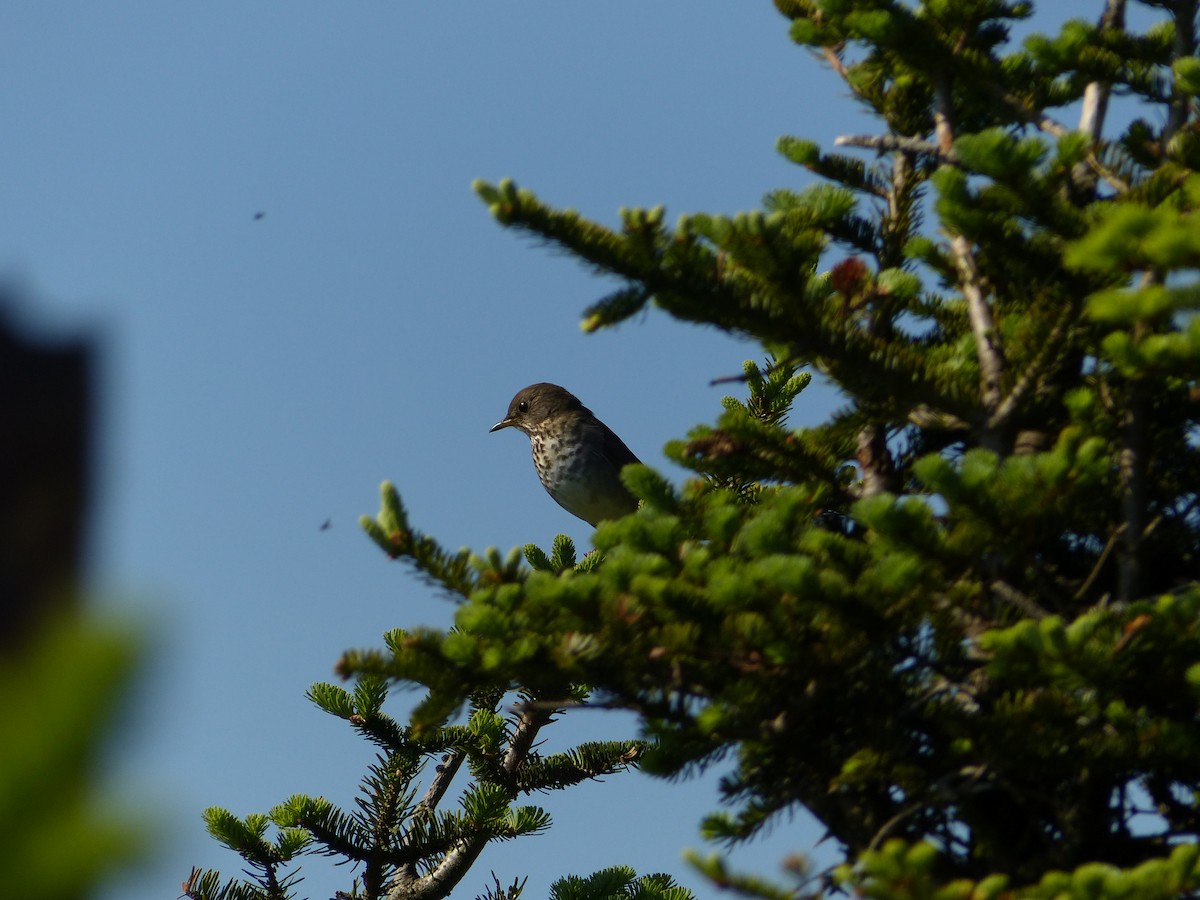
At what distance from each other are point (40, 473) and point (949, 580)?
2.28 m

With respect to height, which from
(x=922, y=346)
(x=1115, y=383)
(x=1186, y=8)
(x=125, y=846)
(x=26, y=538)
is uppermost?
(x=1186, y=8)

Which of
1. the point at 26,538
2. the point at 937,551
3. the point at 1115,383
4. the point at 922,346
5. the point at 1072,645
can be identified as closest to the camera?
the point at 26,538

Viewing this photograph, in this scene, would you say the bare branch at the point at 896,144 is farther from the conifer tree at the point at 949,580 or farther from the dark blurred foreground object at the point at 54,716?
the dark blurred foreground object at the point at 54,716

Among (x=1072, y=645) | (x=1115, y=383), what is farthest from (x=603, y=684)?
(x=1115, y=383)

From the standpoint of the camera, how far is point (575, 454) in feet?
27.7

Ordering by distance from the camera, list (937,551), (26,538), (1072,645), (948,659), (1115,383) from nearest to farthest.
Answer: (26,538) → (1072,645) → (937,551) → (948,659) → (1115,383)

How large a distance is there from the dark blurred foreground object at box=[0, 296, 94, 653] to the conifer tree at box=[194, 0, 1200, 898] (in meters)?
1.67

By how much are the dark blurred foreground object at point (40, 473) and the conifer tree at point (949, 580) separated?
167 cm

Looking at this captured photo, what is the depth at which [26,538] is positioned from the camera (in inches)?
37.1

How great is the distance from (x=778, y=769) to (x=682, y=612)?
0.48 metres

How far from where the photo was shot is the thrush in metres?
8.35

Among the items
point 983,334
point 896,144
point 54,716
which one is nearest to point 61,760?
point 54,716

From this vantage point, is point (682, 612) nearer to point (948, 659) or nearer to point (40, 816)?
point (948, 659)

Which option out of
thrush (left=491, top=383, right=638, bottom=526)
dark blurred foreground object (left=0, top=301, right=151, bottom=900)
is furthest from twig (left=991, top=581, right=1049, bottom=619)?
thrush (left=491, top=383, right=638, bottom=526)
